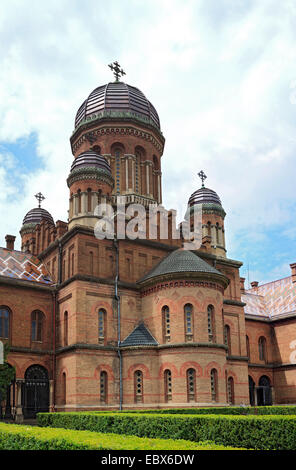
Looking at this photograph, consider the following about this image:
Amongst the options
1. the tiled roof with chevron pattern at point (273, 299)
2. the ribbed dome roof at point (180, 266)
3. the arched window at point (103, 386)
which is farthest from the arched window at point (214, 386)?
the tiled roof with chevron pattern at point (273, 299)

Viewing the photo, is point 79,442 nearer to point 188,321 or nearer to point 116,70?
point 188,321

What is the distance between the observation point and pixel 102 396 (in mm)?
28547

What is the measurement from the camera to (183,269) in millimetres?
29766

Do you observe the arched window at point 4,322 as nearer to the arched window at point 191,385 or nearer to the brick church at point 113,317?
the brick church at point 113,317

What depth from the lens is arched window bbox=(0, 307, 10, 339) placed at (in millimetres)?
29781

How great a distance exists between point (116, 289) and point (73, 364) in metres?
5.36

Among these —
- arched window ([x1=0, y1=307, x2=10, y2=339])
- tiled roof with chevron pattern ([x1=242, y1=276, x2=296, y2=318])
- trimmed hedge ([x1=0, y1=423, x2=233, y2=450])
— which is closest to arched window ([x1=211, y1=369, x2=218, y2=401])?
arched window ([x1=0, y1=307, x2=10, y2=339])

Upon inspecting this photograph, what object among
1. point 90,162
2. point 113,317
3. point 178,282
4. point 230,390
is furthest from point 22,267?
point 230,390

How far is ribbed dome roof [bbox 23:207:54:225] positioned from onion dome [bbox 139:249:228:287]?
20.0 meters

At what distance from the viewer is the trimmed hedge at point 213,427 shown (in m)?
14.2

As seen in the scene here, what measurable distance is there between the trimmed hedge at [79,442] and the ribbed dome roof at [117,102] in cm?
3200

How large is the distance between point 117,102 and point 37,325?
1998cm
